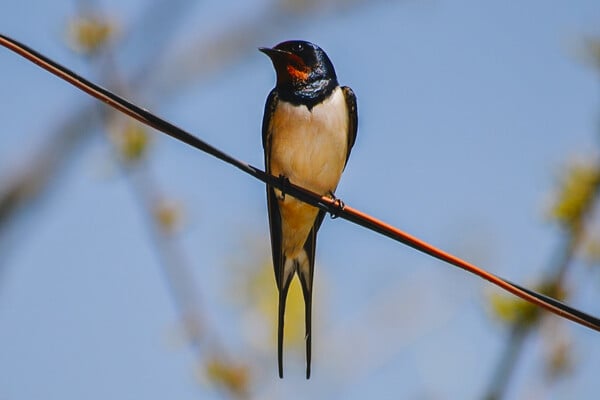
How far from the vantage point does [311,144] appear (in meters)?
4.27

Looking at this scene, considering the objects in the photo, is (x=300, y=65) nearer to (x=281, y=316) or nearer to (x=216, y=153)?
(x=281, y=316)

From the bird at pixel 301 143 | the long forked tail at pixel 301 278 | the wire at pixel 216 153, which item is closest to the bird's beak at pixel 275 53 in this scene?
the bird at pixel 301 143

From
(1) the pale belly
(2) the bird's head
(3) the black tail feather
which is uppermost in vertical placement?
(2) the bird's head

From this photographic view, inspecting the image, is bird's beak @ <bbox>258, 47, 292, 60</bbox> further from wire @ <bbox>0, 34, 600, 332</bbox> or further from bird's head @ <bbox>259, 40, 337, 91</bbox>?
wire @ <bbox>0, 34, 600, 332</bbox>

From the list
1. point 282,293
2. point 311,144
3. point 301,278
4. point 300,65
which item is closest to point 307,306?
point 282,293

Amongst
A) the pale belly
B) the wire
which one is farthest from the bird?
the wire

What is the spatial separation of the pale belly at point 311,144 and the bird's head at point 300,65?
12 centimetres

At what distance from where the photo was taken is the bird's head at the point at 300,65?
4453 mm

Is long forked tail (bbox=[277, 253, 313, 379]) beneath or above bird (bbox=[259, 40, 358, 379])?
beneath

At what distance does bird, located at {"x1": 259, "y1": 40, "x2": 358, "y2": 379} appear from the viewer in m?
4.29

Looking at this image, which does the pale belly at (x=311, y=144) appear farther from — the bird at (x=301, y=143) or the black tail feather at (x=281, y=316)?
the black tail feather at (x=281, y=316)

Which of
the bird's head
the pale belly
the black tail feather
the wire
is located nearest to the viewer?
the wire

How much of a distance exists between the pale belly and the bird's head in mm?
124

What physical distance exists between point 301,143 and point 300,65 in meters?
0.43
